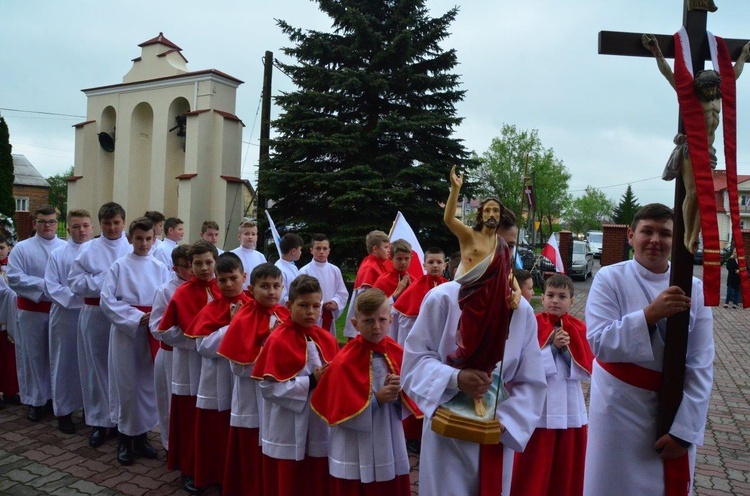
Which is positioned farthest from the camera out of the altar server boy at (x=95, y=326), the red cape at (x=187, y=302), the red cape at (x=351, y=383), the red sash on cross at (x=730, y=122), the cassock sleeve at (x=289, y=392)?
the altar server boy at (x=95, y=326)

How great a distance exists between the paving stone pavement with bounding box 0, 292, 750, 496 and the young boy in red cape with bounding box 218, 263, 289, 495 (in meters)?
0.54

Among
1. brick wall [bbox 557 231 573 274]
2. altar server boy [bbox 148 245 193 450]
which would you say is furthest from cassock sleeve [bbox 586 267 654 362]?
brick wall [bbox 557 231 573 274]

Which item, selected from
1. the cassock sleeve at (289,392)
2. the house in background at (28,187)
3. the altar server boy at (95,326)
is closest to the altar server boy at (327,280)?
the altar server boy at (95,326)

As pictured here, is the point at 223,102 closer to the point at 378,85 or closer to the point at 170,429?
the point at 378,85

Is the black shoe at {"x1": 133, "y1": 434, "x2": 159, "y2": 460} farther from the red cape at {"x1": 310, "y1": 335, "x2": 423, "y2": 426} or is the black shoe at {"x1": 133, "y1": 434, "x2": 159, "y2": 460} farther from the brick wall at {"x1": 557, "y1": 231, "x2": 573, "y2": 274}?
the brick wall at {"x1": 557, "y1": 231, "x2": 573, "y2": 274}

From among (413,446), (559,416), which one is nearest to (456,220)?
(559,416)

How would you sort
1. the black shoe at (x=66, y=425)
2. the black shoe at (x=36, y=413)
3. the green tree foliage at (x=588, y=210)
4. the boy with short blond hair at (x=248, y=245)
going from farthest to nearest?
the green tree foliage at (x=588, y=210) < the boy with short blond hair at (x=248, y=245) < the black shoe at (x=36, y=413) < the black shoe at (x=66, y=425)

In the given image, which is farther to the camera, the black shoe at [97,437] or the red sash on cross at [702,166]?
the black shoe at [97,437]

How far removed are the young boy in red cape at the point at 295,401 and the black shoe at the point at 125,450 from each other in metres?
1.98

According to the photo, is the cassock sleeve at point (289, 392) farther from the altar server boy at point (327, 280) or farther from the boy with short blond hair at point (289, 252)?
the boy with short blond hair at point (289, 252)

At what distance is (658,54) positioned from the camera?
2.66 m

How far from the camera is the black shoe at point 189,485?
4680 millimetres

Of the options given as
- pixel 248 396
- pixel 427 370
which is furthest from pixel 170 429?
pixel 427 370

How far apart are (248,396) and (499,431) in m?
2.29
